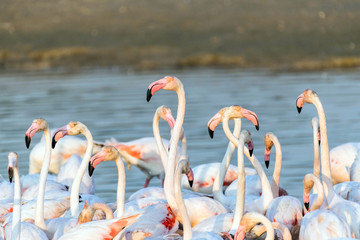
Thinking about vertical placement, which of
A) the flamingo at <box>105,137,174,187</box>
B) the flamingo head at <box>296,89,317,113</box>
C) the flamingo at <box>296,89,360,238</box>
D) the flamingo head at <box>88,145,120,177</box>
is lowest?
the flamingo at <box>105,137,174,187</box>

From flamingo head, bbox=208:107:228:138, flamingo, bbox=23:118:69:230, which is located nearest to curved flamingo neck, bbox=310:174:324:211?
flamingo head, bbox=208:107:228:138

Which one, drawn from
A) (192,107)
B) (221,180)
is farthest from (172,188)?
(192,107)

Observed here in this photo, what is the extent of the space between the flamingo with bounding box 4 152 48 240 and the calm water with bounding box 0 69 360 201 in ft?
9.07

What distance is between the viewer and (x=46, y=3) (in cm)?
3509

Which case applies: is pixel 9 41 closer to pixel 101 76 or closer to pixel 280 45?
pixel 101 76

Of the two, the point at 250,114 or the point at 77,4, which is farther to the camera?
the point at 77,4

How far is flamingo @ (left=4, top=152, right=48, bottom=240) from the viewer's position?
5734 mm

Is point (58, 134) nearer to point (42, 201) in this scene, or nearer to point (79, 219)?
point (42, 201)

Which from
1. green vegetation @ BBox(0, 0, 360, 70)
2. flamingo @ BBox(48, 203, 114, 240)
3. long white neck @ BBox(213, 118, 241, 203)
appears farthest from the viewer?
green vegetation @ BBox(0, 0, 360, 70)

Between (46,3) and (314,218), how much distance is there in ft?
101

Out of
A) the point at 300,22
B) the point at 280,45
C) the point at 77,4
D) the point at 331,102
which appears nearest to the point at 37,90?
the point at 331,102

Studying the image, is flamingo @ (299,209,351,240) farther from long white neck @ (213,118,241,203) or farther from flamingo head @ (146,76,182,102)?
long white neck @ (213,118,241,203)

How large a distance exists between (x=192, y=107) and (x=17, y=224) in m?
10.6

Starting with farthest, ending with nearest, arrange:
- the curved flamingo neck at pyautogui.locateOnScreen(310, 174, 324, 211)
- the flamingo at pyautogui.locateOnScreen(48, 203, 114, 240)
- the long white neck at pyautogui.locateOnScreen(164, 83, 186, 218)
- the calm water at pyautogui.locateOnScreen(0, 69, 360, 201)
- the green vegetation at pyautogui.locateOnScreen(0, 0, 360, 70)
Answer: the green vegetation at pyautogui.locateOnScreen(0, 0, 360, 70) < the calm water at pyautogui.locateOnScreen(0, 69, 360, 201) < the long white neck at pyautogui.locateOnScreen(164, 83, 186, 218) < the curved flamingo neck at pyautogui.locateOnScreen(310, 174, 324, 211) < the flamingo at pyautogui.locateOnScreen(48, 203, 114, 240)
